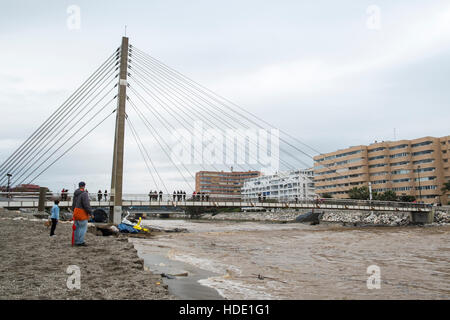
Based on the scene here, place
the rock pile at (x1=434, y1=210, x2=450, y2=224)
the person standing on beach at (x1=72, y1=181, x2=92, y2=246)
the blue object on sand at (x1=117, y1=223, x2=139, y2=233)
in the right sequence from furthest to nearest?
the rock pile at (x1=434, y1=210, x2=450, y2=224) < the blue object on sand at (x1=117, y1=223, x2=139, y2=233) < the person standing on beach at (x1=72, y1=181, x2=92, y2=246)

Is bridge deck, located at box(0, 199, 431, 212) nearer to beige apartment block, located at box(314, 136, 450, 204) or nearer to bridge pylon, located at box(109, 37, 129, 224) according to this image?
bridge pylon, located at box(109, 37, 129, 224)

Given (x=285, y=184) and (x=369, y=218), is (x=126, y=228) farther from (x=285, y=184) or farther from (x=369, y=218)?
(x=285, y=184)

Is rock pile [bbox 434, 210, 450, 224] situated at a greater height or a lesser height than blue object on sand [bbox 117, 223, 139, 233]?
lesser

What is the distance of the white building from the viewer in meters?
144

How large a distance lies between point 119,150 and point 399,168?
86.5 m

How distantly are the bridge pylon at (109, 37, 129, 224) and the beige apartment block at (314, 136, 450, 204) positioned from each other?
66.6 meters

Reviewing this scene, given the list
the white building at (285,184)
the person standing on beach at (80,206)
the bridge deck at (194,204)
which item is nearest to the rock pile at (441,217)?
the bridge deck at (194,204)

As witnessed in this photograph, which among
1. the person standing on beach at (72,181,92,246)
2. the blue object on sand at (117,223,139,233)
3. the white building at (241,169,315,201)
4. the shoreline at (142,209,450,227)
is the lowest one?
the shoreline at (142,209,450,227)

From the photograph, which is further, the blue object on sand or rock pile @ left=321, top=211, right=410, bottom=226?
rock pile @ left=321, top=211, right=410, bottom=226

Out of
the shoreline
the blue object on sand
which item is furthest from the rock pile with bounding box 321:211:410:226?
the blue object on sand

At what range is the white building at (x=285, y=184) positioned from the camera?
471 feet
